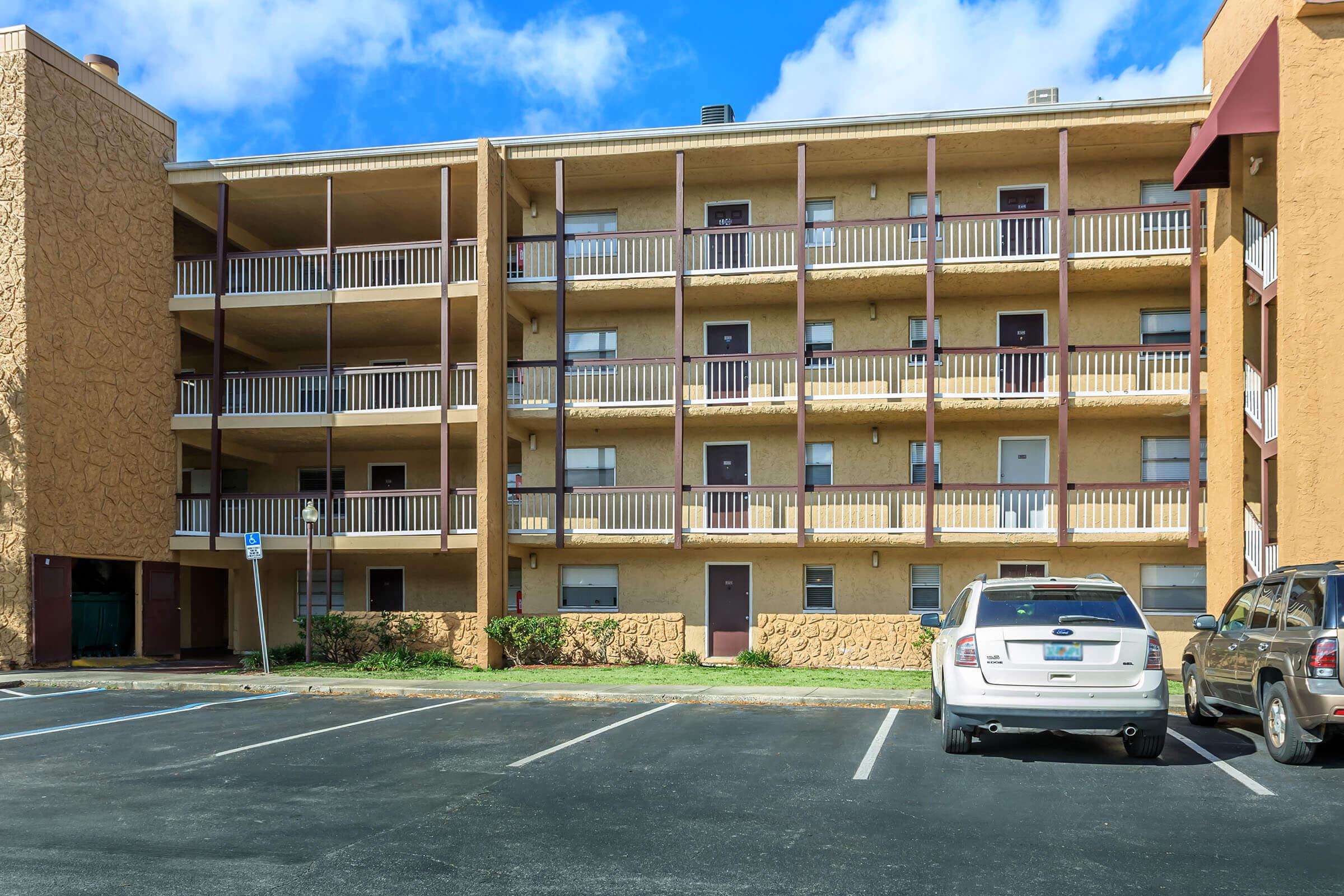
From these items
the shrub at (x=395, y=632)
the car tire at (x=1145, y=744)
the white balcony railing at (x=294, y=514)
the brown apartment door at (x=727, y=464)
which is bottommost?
the shrub at (x=395, y=632)

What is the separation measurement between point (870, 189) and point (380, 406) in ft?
41.3

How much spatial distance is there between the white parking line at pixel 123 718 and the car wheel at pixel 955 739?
10.6 m

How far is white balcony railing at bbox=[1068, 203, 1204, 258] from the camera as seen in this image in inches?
906

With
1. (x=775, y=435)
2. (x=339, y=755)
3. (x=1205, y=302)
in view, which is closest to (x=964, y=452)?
(x=775, y=435)

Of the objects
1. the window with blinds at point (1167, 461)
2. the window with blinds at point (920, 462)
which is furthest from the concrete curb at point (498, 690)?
the window with blinds at point (1167, 461)

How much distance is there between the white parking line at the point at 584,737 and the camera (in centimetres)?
1086

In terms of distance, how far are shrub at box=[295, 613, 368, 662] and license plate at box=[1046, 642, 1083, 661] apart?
17.2 metres

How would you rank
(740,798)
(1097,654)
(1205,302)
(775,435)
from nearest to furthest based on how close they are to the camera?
(740,798)
(1097,654)
(1205,302)
(775,435)

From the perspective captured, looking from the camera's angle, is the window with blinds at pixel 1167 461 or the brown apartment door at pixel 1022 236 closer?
the brown apartment door at pixel 1022 236

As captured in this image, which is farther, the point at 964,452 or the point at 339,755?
the point at 964,452

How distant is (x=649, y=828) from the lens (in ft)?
25.7

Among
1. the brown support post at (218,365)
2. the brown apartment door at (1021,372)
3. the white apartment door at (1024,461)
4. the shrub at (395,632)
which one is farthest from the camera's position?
the brown support post at (218,365)

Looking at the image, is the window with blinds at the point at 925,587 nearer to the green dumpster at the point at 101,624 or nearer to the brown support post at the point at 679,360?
the brown support post at the point at 679,360

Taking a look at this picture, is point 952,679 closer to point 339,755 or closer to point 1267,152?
point 339,755
